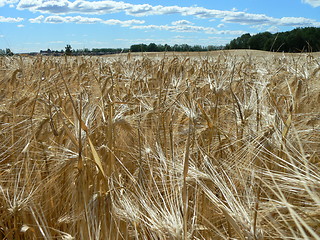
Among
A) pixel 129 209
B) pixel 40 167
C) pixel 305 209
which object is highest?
pixel 305 209

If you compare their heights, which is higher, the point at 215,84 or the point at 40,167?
the point at 215,84

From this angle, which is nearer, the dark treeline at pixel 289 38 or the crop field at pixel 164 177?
the crop field at pixel 164 177

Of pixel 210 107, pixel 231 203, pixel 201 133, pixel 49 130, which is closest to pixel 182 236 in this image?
pixel 231 203

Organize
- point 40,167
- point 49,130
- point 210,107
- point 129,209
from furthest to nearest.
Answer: point 210,107, point 49,130, point 40,167, point 129,209

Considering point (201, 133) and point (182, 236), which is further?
point (201, 133)

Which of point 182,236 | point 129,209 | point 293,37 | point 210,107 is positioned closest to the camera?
point 182,236

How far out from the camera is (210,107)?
2.18m

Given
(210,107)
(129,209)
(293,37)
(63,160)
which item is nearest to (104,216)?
(129,209)

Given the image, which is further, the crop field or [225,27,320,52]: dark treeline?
[225,27,320,52]: dark treeline

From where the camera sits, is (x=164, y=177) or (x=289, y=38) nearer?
(x=164, y=177)

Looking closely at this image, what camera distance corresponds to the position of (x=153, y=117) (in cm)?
195

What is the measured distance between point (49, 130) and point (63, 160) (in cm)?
65

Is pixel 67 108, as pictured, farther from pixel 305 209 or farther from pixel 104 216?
pixel 305 209

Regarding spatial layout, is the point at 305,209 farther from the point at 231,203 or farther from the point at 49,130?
the point at 49,130
